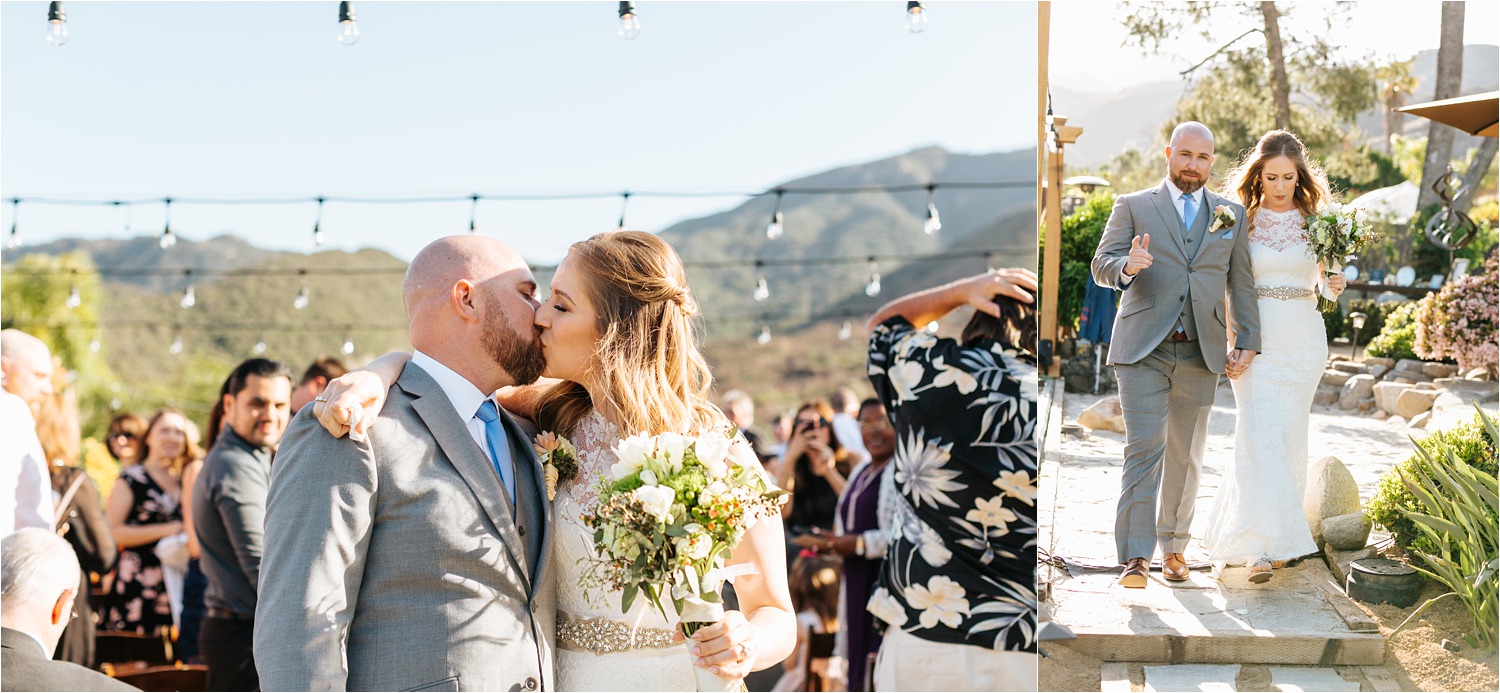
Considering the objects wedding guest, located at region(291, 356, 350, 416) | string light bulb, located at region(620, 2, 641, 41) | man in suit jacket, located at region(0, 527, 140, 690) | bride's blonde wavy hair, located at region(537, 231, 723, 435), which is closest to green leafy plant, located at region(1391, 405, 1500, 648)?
bride's blonde wavy hair, located at region(537, 231, 723, 435)

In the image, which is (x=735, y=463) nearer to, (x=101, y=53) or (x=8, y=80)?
(x=8, y=80)

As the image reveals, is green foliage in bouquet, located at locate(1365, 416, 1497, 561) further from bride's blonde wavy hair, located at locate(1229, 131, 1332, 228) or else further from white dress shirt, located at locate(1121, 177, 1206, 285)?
white dress shirt, located at locate(1121, 177, 1206, 285)

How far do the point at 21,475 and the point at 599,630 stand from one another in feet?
8.36

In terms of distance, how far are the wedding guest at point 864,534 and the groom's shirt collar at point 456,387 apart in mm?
2276

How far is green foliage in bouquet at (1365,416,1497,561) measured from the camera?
2.42 metres

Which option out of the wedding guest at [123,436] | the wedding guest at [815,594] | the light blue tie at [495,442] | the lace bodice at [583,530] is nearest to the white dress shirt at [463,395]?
the light blue tie at [495,442]

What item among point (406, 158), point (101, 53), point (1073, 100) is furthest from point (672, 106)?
point (1073, 100)

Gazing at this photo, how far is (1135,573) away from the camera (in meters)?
2.52

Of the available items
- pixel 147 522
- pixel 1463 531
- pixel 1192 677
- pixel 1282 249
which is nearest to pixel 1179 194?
pixel 1282 249

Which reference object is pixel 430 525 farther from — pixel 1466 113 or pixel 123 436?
pixel 123 436

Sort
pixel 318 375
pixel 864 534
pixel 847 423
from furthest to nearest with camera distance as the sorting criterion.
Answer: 1. pixel 847 423
2. pixel 318 375
3. pixel 864 534

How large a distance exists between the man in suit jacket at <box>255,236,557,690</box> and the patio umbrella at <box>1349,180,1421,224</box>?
187 centimetres

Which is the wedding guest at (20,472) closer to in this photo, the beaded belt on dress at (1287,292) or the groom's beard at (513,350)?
the groom's beard at (513,350)

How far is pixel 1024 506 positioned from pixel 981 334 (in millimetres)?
427
